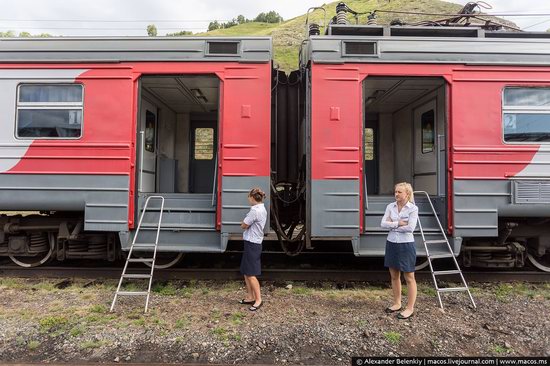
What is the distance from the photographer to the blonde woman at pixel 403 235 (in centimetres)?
430

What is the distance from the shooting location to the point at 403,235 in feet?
14.3

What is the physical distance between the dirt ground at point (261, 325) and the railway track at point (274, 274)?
0.35 metres

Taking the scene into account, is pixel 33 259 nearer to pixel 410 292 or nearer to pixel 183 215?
pixel 183 215

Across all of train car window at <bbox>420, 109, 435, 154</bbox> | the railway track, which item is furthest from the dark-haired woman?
train car window at <bbox>420, 109, 435, 154</bbox>

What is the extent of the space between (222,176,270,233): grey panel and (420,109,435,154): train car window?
377cm

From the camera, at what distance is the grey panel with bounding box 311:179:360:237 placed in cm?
521

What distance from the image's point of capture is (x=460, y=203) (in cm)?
528

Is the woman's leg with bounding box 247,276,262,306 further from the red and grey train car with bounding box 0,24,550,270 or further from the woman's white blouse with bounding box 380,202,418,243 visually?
the woman's white blouse with bounding box 380,202,418,243

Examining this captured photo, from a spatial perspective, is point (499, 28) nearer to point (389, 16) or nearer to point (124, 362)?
point (124, 362)

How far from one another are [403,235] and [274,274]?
2286 millimetres

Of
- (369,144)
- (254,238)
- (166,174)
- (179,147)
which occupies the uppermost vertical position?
(369,144)

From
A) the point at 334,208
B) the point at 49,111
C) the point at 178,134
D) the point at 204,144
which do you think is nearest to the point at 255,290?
the point at 334,208

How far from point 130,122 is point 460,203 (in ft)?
15.9

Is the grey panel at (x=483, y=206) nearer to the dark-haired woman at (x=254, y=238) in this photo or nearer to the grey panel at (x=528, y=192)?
the grey panel at (x=528, y=192)
